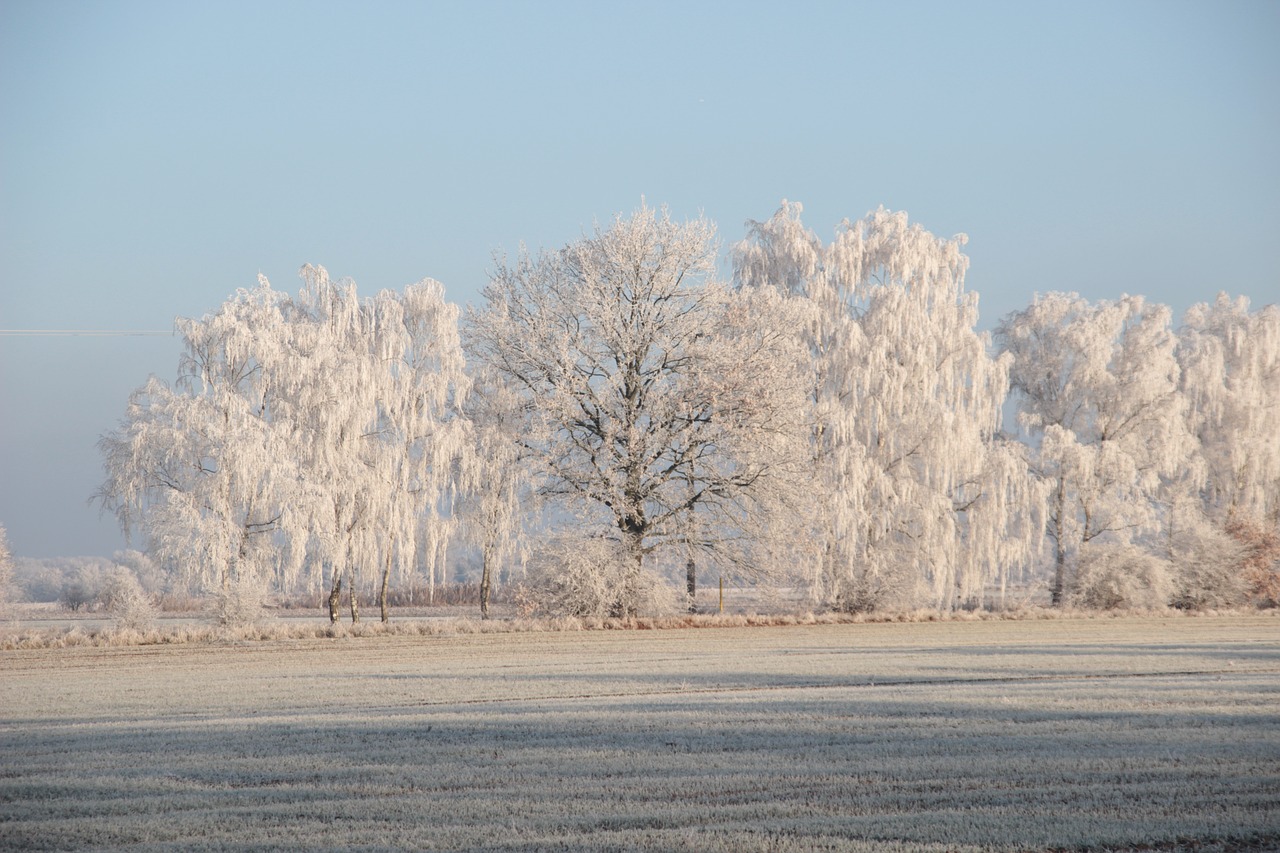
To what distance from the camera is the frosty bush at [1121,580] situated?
37688 mm

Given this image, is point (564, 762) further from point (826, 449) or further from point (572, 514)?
point (826, 449)

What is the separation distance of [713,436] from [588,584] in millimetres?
5410

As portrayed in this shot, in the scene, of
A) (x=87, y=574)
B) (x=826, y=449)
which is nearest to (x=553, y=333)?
(x=826, y=449)

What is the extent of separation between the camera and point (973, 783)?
8414 mm

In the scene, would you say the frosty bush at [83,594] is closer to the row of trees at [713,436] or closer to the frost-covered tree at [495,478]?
the row of trees at [713,436]

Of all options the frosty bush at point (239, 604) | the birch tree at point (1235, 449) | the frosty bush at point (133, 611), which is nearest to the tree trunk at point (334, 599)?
the frosty bush at point (133, 611)

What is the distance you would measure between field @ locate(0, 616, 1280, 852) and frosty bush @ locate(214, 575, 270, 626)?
27.5 ft

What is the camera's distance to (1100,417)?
42.1 metres

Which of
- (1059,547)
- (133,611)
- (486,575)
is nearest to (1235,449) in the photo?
(1059,547)

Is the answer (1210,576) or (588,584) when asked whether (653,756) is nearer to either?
(588,584)

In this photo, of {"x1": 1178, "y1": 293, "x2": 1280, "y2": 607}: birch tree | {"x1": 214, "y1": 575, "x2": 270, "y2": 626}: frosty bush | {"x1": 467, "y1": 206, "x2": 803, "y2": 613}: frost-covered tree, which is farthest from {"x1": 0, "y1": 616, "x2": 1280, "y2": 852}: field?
{"x1": 1178, "y1": 293, "x2": 1280, "y2": 607}: birch tree

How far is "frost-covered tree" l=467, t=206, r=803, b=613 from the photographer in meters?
29.8

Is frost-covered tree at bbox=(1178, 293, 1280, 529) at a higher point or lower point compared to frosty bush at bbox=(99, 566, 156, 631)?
higher

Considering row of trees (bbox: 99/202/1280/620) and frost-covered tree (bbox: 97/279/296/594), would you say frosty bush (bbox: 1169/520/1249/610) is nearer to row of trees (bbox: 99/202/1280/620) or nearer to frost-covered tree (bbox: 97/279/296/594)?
row of trees (bbox: 99/202/1280/620)
